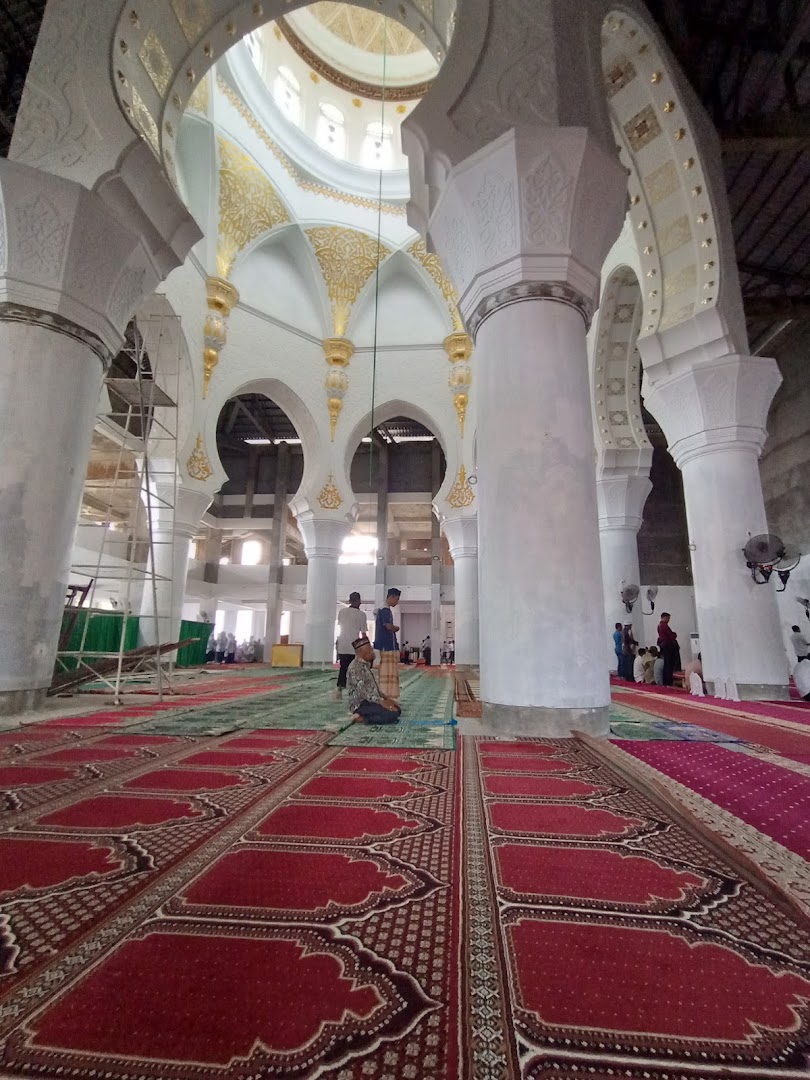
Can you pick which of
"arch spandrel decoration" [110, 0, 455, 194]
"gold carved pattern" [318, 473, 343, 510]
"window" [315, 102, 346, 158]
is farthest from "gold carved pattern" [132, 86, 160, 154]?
"window" [315, 102, 346, 158]

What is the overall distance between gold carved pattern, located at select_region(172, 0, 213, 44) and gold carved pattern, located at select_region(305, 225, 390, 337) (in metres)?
6.75

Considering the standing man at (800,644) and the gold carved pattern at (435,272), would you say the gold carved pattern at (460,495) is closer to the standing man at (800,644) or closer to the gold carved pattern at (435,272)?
the gold carved pattern at (435,272)

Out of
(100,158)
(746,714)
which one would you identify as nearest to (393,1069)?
(746,714)

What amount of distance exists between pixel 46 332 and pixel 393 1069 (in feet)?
14.8

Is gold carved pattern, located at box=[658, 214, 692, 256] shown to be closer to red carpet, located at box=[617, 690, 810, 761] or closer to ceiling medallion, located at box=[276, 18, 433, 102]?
red carpet, located at box=[617, 690, 810, 761]

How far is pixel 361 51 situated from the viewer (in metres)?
10.5

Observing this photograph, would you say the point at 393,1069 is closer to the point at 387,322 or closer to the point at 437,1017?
the point at 437,1017

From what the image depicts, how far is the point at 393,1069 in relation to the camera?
0.65 metres

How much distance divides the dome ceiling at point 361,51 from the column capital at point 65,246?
893 cm

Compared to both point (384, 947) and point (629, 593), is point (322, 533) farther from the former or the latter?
point (384, 947)

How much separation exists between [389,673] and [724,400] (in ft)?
14.0

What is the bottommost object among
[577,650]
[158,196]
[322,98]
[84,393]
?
[577,650]

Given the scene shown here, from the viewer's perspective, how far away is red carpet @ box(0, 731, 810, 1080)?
67 centimetres

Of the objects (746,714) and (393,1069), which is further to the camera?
(746,714)
